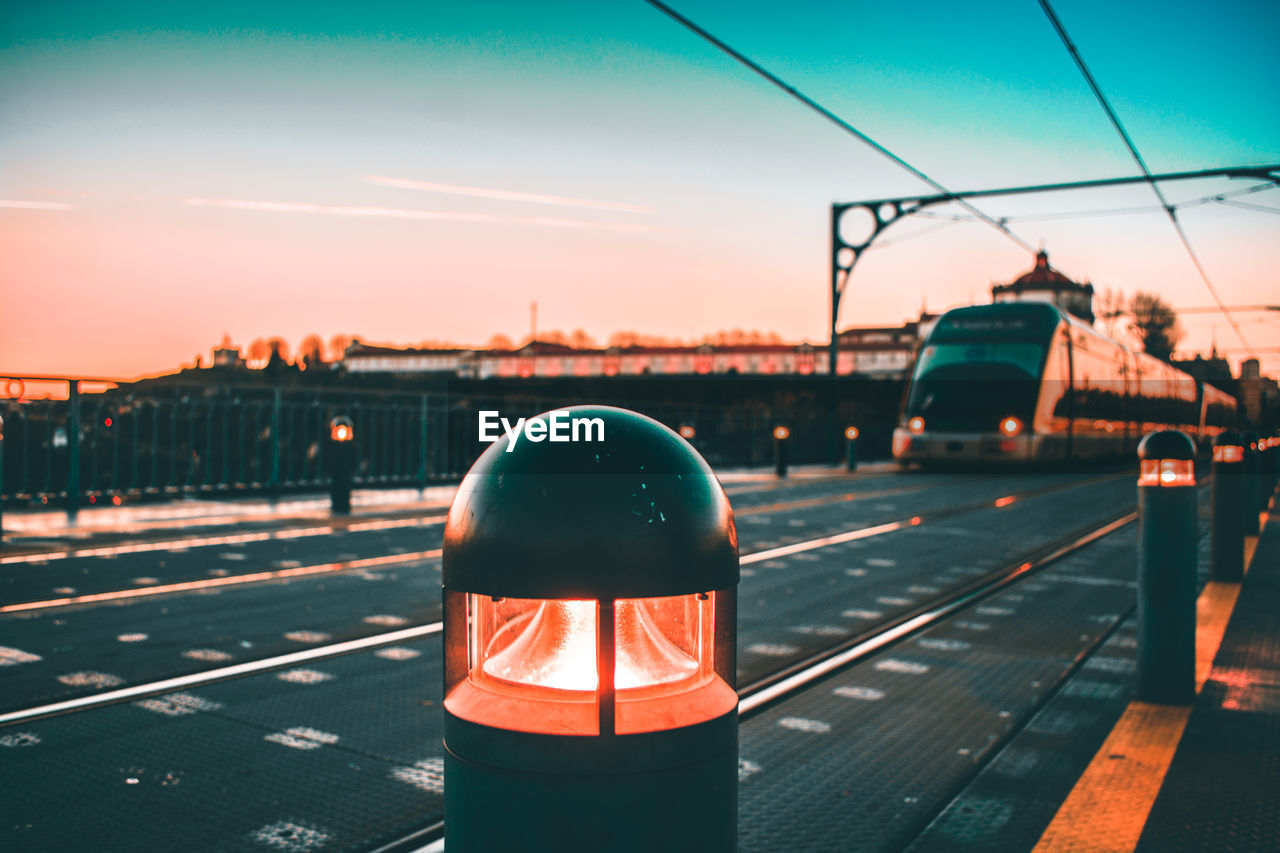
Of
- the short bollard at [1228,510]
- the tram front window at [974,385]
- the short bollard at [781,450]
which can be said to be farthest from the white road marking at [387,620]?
the short bollard at [781,450]

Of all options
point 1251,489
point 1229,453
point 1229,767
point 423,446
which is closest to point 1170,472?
point 1229,767

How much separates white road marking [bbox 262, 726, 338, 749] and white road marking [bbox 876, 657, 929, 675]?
2.70 metres

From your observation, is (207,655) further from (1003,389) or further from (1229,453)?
(1003,389)

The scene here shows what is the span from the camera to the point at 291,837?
9.23 feet

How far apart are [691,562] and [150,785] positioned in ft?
8.09

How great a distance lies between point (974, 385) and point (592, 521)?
60.2 ft

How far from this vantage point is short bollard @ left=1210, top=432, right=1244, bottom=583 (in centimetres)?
755

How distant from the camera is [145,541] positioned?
8680 millimetres

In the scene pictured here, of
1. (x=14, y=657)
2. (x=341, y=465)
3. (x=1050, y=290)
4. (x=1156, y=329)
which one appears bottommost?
(x=14, y=657)

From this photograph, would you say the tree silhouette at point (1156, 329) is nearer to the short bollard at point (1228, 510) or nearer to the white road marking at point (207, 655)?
the short bollard at point (1228, 510)

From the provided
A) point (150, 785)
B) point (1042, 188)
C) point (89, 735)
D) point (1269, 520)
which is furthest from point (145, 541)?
point (1042, 188)

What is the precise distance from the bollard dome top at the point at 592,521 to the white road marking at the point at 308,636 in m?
3.80

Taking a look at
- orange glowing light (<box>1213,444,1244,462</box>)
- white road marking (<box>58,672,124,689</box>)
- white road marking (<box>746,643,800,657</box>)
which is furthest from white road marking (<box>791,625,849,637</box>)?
orange glowing light (<box>1213,444,1244,462</box>)

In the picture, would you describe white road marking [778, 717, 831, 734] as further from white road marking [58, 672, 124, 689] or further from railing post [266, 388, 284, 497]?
railing post [266, 388, 284, 497]
